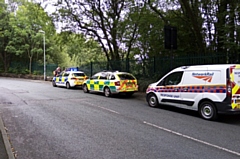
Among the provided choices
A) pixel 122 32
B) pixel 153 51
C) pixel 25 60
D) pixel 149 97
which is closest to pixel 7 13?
pixel 25 60

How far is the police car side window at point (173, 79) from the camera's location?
9.57 metres

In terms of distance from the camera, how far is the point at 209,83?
8.32 meters

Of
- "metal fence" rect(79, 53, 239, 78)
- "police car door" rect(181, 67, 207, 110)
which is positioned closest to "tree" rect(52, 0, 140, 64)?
"metal fence" rect(79, 53, 239, 78)

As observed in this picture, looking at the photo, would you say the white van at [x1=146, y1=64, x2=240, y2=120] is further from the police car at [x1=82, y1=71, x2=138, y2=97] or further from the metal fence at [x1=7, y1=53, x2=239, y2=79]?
the police car at [x1=82, y1=71, x2=138, y2=97]

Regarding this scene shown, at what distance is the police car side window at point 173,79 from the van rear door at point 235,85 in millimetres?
2040

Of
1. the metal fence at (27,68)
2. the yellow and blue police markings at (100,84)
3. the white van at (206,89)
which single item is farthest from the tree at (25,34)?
the white van at (206,89)

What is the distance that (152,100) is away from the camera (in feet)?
35.7

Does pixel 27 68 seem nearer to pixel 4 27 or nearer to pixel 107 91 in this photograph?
pixel 4 27

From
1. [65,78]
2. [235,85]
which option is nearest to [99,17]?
[65,78]

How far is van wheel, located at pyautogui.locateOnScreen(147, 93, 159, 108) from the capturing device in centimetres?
1068

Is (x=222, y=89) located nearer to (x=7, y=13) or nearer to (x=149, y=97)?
(x=149, y=97)

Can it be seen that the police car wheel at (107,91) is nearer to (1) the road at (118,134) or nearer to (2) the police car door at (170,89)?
(2) the police car door at (170,89)

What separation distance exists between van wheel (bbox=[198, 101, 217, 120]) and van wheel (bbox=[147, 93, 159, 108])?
2406 mm

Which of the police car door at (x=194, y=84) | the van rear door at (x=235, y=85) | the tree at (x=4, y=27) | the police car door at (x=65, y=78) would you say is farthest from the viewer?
the tree at (x=4, y=27)
